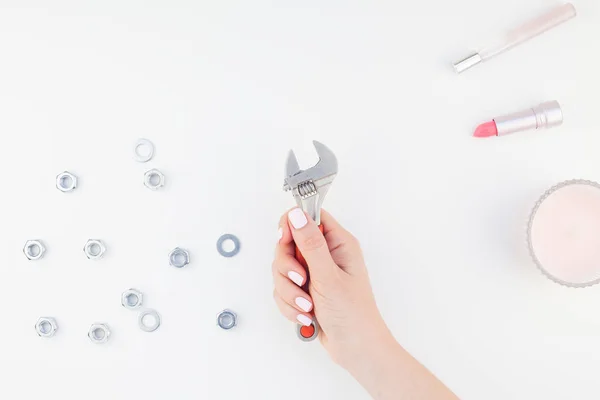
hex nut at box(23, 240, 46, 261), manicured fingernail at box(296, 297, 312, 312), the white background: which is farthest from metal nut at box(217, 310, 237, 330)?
hex nut at box(23, 240, 46, 261)

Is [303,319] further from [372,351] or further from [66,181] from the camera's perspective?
[66,181]

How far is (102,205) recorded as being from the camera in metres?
0.78

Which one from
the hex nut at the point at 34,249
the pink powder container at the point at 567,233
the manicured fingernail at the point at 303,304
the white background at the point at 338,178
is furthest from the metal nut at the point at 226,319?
the pink powder container at the point at 567,233

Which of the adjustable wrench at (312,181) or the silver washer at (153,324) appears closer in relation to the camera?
the adjustable wrench at (312,181)

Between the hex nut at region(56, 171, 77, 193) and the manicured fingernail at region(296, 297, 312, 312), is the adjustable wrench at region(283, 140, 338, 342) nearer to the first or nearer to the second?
the manicured fingernail at region(296, 297, 312, 312)

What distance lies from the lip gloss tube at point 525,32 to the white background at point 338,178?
1 centimetres

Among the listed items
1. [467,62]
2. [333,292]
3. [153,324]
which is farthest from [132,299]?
[467,62]

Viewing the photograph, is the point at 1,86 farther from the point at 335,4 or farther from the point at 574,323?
the point at 574,323

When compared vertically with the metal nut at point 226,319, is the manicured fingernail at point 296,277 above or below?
above

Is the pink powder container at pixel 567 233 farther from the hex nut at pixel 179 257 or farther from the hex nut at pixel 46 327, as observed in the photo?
the hex nut at pixel 46 327

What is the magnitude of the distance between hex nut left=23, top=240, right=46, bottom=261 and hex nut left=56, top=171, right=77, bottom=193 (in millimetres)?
77

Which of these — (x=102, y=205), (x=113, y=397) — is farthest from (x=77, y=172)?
(x=113, y=397)

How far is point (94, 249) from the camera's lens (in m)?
0.78

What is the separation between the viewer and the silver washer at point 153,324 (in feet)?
2.53
